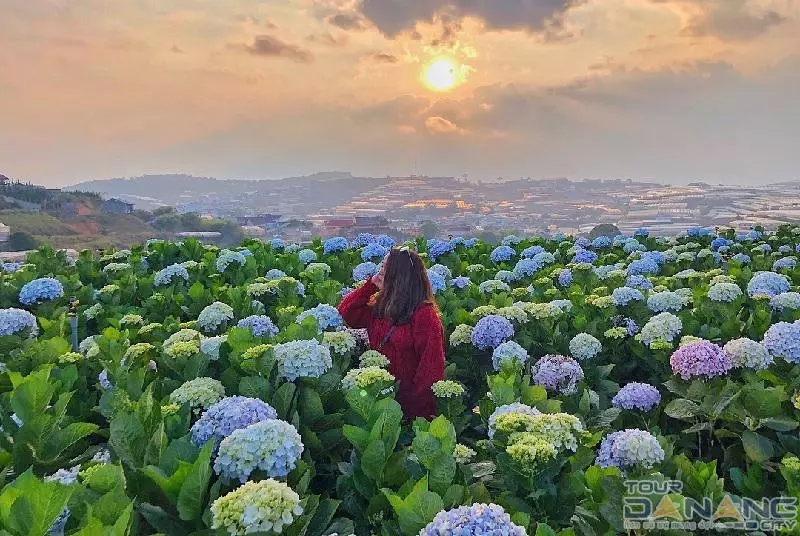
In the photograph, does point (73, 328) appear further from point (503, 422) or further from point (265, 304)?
point (503, 422)

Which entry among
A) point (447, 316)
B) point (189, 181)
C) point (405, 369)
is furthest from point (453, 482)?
point (189, 181)

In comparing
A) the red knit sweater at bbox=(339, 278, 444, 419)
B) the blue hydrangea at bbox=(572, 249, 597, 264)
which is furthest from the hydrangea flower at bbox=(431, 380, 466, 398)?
the blue hydrangea at bbox=(572, 249, 597, 264)

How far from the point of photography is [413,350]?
14.6 ft

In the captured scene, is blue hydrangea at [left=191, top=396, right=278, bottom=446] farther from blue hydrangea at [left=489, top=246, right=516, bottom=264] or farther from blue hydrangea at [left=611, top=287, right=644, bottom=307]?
blue hydrangea at [left=489, top=246, right=516, bottom=264]

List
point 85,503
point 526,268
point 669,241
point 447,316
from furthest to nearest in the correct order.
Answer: point 669,241 < point 526,268 < point 447,316 < point 85,503

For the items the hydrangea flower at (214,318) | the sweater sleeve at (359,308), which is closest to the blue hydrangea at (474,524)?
the sweater sleeve at (359,308)

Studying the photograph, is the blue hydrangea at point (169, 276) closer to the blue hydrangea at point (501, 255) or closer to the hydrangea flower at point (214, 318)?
the hydrangea flower at point (214, 318)

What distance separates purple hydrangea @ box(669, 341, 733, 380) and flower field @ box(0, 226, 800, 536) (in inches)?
0.5

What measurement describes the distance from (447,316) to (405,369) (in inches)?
45.6

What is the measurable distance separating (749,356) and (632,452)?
1.48 metres

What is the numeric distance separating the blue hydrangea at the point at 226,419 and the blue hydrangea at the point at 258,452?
244mm

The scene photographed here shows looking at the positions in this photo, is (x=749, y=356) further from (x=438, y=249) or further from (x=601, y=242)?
(x=601, y=242)

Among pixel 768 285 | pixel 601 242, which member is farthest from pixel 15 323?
pixel 601 242

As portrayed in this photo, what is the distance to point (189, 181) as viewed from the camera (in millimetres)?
55281
